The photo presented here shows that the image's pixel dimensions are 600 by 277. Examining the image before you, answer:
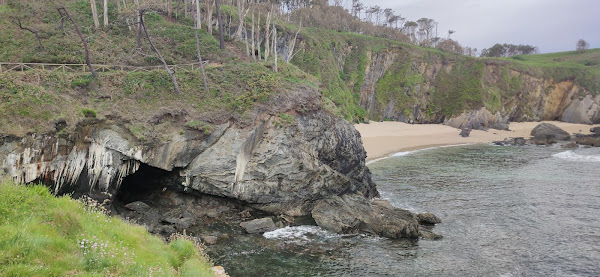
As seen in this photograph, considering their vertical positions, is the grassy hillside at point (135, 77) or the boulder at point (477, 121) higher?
the grassy hillside at point (135, 77)

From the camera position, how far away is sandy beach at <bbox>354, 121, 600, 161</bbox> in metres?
49.6

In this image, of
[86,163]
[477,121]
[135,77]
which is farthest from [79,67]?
[477,121]

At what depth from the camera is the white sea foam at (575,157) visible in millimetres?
42219

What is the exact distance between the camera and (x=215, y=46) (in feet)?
114

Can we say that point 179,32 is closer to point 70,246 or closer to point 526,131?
point 70,246

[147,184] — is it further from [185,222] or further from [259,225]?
[259,225]

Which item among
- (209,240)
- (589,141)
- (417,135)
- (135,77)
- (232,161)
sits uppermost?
(135,77)

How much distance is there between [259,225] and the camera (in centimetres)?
2009

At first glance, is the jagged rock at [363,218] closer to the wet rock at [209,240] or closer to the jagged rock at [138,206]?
the wet rock at [209,240]

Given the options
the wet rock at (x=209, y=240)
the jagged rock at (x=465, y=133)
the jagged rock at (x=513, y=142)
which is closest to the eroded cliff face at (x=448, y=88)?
the jagged rock at (x=465, y=133)

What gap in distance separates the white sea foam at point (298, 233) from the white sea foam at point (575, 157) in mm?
38373

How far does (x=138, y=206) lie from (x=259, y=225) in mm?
7272

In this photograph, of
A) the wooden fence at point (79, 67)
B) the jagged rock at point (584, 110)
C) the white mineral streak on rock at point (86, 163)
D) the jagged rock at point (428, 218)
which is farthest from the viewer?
the jagged rock at point (584, 110)

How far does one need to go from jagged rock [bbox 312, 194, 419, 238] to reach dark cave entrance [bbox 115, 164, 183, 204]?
359 inches
